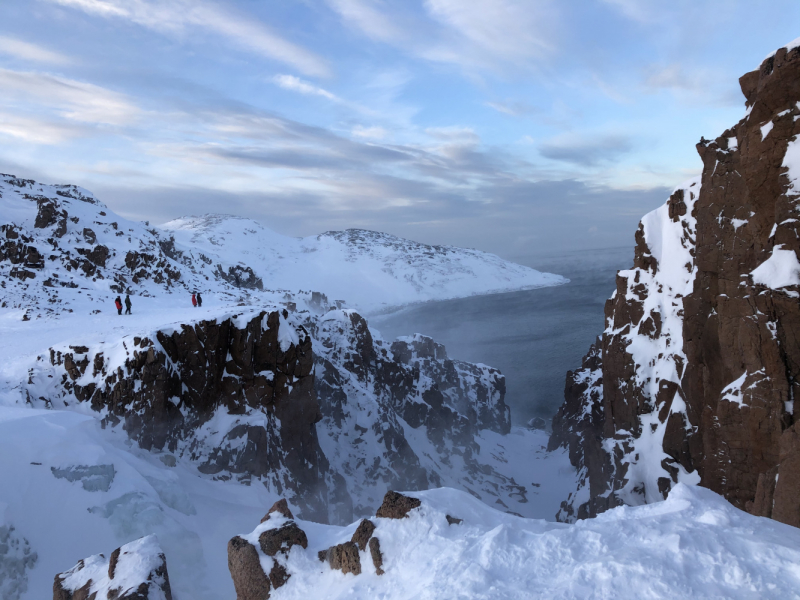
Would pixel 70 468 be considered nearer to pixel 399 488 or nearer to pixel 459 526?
pixel 459 526

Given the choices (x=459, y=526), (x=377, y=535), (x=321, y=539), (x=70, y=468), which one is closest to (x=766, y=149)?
(x=459, y=526)

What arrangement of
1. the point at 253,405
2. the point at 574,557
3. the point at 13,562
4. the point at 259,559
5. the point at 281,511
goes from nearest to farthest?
the point at 574,557
the point at 259,559
the point at 281,511
the point at 13,562
the point at 253,405

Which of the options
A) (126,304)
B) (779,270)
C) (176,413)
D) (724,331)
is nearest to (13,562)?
(176,413)

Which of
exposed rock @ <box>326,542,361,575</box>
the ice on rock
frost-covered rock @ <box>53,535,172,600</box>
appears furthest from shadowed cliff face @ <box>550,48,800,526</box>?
the ice on rock

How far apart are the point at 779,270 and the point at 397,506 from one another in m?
21.1

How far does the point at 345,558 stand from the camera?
40.1 ft

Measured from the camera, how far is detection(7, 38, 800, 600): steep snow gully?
10.3m

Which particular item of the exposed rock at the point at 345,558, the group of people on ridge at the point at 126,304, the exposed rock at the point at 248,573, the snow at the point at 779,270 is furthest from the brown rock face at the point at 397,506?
the group of people on ridge at the point at 126,304

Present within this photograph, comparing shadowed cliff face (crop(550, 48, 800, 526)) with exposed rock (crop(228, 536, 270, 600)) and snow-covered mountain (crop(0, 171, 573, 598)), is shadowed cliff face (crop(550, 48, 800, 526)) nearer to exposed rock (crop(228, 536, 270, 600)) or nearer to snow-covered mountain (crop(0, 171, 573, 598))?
exposed rock (crop(228, 536, 270, 600))

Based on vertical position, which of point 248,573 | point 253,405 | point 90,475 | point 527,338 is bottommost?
point 527,338

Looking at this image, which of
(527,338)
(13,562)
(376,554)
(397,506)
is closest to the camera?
(376,554)

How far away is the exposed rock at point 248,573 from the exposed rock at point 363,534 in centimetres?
302

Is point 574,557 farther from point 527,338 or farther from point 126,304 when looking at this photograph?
point 527,338

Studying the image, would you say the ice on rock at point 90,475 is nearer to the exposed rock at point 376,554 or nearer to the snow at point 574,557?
the snow at point 574,557
